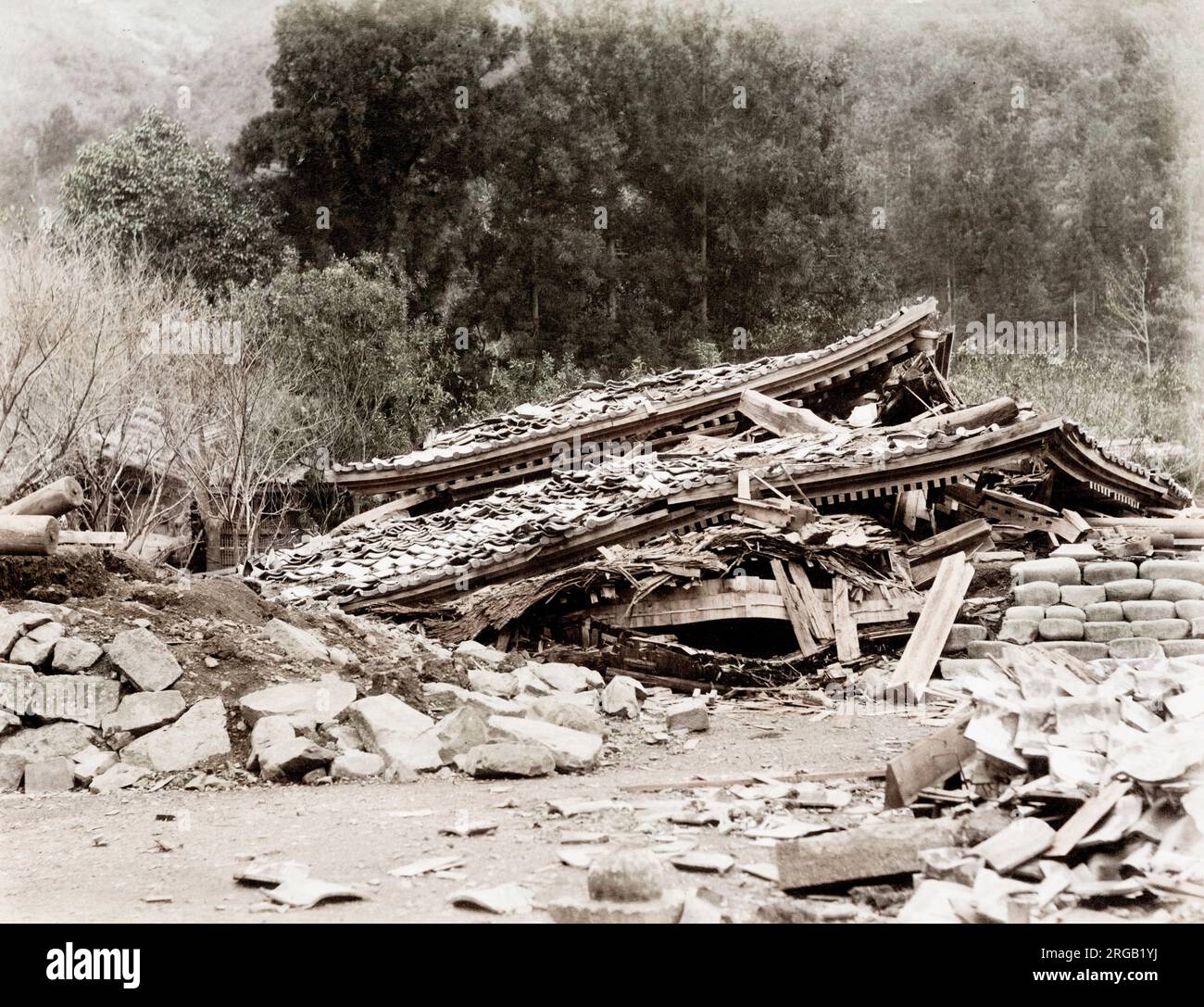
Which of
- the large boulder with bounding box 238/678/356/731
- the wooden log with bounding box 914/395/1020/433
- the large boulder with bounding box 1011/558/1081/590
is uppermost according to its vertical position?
the wooden log with bounding box 914/395/1020/433

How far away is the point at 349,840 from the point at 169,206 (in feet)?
89.3

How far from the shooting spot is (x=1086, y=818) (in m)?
4.83

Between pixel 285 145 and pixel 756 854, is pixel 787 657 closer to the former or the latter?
pixel 756 854

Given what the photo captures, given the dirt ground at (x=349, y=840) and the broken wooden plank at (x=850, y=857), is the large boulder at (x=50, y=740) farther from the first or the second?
the broken wooden plank at (x=850, y=857)

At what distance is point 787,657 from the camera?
12.3 metres

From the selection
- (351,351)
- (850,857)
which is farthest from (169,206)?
(850,857)

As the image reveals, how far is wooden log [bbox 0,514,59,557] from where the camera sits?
820cm

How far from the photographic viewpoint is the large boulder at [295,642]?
9.23m

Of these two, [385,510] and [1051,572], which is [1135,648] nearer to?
[1051,572]

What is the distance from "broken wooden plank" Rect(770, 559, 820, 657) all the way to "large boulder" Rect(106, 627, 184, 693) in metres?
6.66

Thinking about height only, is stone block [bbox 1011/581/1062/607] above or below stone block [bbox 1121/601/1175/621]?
above

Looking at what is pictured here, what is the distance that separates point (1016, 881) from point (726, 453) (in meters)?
10.4

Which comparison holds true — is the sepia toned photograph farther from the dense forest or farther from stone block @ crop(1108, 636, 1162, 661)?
the dense forest

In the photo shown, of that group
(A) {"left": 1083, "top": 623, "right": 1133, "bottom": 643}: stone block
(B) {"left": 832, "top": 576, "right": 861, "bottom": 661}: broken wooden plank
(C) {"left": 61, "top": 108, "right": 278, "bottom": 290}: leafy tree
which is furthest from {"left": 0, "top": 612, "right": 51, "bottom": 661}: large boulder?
(C) {"left": 61, "top": 108, "right": 278, "bottom": 290}: leafy tree
